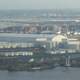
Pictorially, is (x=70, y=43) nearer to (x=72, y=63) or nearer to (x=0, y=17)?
A: (x=72, y=63)

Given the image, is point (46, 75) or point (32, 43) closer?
point (46, 75)

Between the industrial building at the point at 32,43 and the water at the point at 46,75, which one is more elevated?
the industrial building at the point at 32,43

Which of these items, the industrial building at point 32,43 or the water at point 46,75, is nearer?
the water at point 46,75

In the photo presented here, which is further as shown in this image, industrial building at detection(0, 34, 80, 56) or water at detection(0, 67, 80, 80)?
industrial building at detection(0, 34, 80, 56)

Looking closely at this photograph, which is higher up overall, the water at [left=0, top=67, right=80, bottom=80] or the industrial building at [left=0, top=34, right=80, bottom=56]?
the industrial building at [left=0, top=34, right=80, bottom=56]

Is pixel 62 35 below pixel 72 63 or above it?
above

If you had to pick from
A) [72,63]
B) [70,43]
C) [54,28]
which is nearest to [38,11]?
[54,28]

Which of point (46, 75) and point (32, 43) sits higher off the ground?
point (32, 43)

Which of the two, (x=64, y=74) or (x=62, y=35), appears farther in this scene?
(x=62, y=35)
